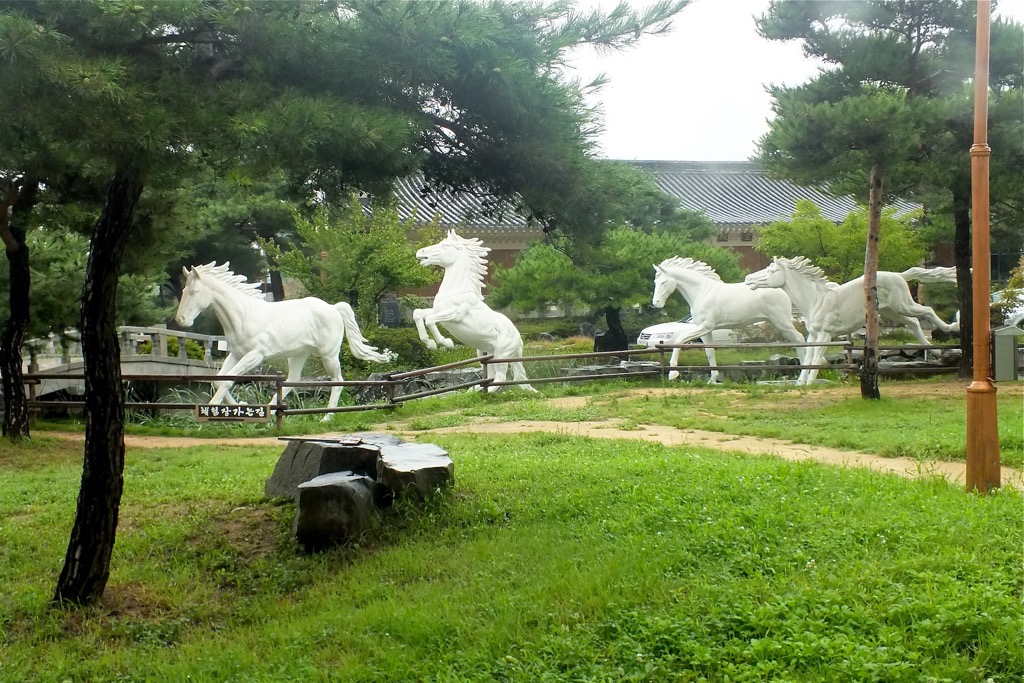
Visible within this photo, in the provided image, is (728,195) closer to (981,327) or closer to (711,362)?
(711,362)

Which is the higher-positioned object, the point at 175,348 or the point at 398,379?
the point at 175,348

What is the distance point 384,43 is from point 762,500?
345 cm

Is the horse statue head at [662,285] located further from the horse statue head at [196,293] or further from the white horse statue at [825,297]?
the horse statue head at [196,293]

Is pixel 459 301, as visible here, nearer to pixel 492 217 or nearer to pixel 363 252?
pixel 363 252

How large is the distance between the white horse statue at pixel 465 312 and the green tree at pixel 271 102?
9.47m

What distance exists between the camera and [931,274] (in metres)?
16.8

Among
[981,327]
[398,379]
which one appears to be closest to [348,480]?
[981,327]

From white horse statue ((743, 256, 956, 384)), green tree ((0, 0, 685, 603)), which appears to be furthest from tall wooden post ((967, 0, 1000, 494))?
white horse statue ((743, 256, 956, 384))

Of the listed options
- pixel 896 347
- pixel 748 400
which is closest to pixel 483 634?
pixel 748 400

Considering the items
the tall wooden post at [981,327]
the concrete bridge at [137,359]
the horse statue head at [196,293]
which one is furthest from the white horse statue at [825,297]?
the concrete bridge at [137,359]

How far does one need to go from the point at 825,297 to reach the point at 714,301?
190 cm

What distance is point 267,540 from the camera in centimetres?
579

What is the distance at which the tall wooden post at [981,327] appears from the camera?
5918 millimetres

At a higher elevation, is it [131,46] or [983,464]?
[131,46]
